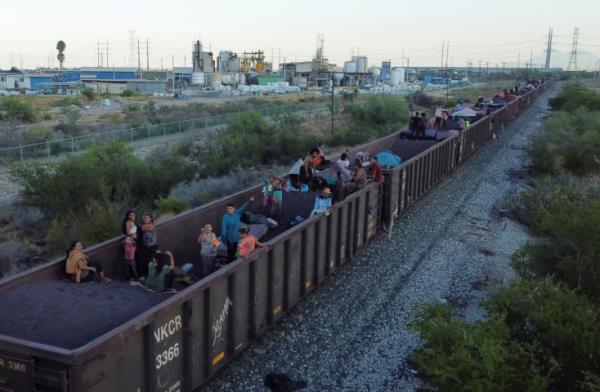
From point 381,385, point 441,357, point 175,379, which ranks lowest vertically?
point 381,385

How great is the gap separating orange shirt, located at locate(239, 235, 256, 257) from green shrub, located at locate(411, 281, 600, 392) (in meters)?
2.73

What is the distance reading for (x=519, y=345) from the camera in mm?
6703

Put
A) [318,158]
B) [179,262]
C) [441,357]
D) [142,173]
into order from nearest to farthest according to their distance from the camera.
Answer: [441,357]
[179,262]
[318,158]
[142,173]

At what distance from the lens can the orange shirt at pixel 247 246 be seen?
27.8ft

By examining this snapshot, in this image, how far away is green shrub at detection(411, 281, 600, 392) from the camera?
19.8ft

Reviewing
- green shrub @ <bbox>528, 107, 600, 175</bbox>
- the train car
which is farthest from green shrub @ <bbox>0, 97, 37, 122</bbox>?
the train car

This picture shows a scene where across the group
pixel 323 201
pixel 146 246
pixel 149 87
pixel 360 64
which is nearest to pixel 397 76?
pixel 360 64

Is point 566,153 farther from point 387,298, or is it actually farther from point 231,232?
point 231,232

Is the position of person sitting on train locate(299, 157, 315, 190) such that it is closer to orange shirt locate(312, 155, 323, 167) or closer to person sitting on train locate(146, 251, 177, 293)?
orange shirt locate(312, 155, 323, 167)

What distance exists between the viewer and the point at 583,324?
6.78 metres

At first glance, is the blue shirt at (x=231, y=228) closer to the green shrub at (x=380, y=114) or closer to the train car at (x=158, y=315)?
the train car at (x=158, y=315)

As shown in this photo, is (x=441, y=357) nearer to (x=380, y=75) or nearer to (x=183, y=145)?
(x=183, y=145)

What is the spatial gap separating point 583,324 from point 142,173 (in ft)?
54.6

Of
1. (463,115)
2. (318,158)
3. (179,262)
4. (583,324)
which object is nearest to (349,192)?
(318,158)
